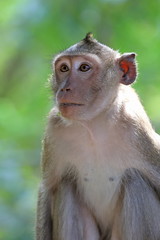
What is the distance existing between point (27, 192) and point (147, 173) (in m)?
2.22

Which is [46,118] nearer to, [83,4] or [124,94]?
[124,94]

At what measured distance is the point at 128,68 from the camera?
26.0ft

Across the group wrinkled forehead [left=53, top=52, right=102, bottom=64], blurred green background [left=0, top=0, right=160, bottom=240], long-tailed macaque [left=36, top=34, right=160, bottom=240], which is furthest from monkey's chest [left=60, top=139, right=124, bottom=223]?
blurred green background [left=0, top=0, right=160, bottom=240]

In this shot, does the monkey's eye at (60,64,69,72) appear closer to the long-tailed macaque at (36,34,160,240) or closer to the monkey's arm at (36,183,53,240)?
the long-tailed macaque at (36,34,160,240)

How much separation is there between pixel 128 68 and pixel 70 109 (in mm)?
922

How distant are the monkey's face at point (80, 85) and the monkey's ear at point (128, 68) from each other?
0.24 metres

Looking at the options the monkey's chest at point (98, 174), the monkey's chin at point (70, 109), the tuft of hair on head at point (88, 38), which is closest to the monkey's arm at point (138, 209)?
the monkey's chest at point (98, 174)

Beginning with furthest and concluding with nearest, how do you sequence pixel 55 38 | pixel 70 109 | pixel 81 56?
pixel 55 38 < pixel 81 56 < pixel 70 109

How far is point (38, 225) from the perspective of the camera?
27.1 ft

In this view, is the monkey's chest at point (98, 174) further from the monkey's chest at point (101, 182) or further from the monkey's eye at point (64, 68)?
the monkey's eye at point (64, 68)

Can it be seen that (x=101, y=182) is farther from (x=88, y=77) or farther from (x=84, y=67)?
(x=84, y=67)

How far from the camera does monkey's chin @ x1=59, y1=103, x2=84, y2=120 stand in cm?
739

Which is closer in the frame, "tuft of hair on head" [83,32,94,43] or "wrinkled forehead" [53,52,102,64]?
"wrinkled forehead" [53,52,102,64]

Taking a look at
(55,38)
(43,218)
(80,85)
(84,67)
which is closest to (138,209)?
(43,218)
